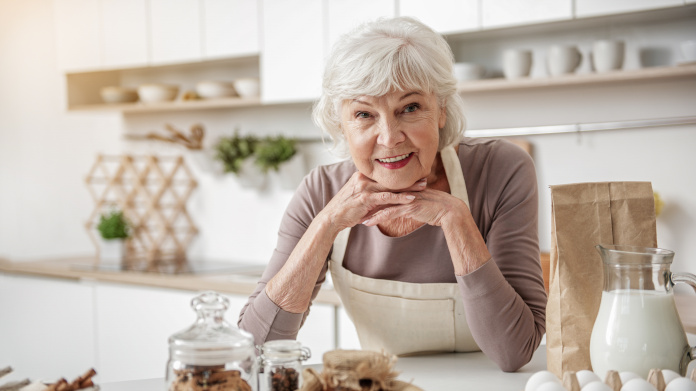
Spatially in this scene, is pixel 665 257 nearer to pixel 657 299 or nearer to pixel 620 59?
pixel 657 299

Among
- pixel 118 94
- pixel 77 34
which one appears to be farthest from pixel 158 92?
pixel 77 34

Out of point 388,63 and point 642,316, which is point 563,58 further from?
point 642,316

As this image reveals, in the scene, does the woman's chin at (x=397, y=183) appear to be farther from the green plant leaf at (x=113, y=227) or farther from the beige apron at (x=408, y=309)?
the green plant leaf at (x=113, y=227)

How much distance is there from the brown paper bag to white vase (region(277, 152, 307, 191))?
2324 mm

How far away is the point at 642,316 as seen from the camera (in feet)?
3.14

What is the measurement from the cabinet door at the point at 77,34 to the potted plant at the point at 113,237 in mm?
809

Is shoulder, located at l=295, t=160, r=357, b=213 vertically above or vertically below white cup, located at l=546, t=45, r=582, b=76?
below

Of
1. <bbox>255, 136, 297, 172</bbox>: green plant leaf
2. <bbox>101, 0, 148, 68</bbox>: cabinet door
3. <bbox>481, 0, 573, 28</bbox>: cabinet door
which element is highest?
<bbox>101, 0, 148, 68</bbox>: cabinet door

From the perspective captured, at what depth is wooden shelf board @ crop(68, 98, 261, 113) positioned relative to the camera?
11.0 ft

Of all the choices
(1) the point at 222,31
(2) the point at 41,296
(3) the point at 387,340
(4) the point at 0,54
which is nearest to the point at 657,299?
(3) the point at 387,340

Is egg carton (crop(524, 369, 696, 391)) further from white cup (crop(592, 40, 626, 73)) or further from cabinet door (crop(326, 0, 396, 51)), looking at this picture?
cabinet door (crop(326, 0, 396, 51))

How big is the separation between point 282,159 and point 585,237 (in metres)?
2.36

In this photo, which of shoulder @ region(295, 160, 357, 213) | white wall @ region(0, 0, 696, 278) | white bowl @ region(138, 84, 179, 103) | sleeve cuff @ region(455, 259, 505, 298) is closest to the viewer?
sleeve cuff @ region(455, 259, 505, 298)

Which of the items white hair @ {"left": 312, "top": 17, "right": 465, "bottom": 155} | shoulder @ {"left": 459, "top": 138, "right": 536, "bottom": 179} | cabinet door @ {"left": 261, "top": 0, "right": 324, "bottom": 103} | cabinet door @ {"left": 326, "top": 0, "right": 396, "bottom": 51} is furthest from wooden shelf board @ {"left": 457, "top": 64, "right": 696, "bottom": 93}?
white hair @ {"left": 312, "top": 17, "right": 465, "bottom": 155}
